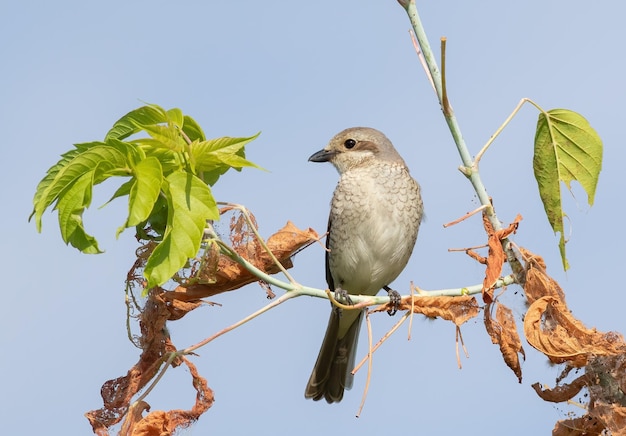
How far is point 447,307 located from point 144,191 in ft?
4.12

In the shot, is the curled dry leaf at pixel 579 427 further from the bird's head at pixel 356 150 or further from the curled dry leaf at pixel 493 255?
the bird's head at pixel 356 150

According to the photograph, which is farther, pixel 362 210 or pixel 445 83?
pixel 362 210

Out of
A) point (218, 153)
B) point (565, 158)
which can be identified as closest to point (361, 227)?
point (565, 158)

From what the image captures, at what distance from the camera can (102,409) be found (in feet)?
12.5

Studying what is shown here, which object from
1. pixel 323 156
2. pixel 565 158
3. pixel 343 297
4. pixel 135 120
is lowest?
pixel 343 297

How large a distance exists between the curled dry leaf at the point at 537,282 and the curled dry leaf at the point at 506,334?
4.4 inches

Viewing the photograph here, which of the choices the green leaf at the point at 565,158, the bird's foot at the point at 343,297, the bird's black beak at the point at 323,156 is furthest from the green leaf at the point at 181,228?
the bird's black beak at the point at 323,156

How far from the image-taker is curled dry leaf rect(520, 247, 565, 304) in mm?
3494

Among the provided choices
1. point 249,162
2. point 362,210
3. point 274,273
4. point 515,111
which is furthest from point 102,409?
point 362,210

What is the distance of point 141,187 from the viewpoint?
3.25 m

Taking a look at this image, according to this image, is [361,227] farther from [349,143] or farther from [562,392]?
[562,392]

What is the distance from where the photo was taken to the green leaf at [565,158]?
3691 millimetres

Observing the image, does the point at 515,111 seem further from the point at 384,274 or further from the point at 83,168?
the point at 384,274

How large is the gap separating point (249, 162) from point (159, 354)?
0.93 meters
